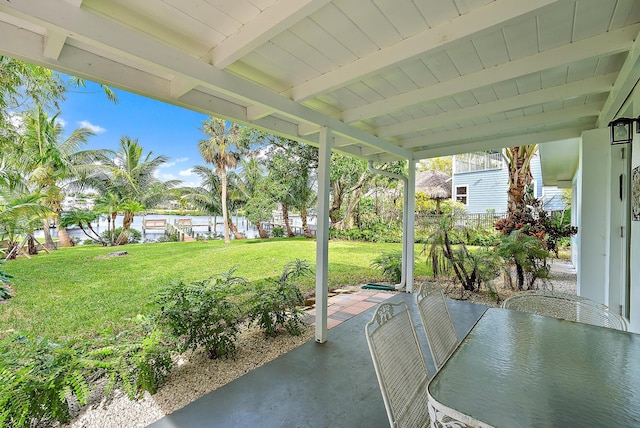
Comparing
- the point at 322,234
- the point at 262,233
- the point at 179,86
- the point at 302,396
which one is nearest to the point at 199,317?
the point at 302,396

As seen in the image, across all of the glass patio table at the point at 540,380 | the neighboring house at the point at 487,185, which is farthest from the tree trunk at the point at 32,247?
the neighboring house at the point at 487,185

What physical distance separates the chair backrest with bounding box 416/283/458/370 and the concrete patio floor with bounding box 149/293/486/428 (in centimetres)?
72

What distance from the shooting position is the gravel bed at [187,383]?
196 centimetres

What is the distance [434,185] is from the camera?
507 inches

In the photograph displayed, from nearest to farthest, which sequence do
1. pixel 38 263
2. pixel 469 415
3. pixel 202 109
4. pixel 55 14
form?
1. pixel 469 415
2. pixel 55 14
3. pixel 202 109
4. pixel 38 263

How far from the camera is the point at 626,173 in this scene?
2.93m

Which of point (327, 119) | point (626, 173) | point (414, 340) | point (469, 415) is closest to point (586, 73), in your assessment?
point (626, 173)

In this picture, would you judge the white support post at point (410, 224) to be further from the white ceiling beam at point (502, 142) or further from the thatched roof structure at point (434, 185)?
the thatched roof structure at point (434, 185)

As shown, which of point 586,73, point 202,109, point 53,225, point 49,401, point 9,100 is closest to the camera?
point 49,401

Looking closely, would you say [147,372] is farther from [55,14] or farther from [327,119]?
[327,119]

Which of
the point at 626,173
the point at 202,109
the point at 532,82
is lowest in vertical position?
the point at 626,173

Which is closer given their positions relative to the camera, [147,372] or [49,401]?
[49,401]

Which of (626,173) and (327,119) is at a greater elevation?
(327,119)

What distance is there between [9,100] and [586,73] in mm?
6374
